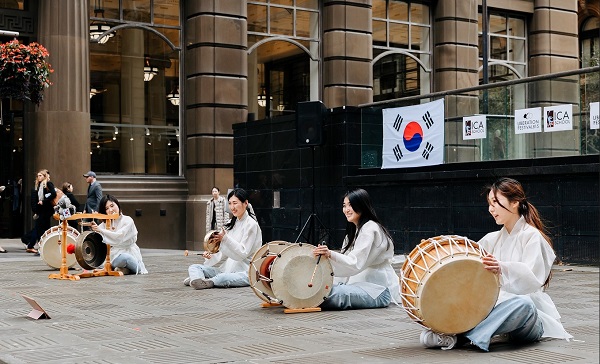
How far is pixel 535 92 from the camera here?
1922cm

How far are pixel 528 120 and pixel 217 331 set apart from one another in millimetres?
11208

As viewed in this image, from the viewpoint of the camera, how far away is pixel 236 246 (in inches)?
516

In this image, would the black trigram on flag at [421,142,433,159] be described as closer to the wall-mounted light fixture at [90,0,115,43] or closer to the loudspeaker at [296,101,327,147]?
the loudspeaker at [296,101,327,147]

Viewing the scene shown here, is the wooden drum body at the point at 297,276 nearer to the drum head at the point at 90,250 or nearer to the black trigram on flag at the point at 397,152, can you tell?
the drum head at the point at 90,250

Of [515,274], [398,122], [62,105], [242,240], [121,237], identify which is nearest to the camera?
[515,274]

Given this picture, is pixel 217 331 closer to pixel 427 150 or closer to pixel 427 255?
pixel 427 255

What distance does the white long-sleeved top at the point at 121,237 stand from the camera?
52.5 feet

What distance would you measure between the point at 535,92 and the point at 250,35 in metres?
10.7

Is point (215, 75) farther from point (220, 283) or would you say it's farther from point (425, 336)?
point (425, 336)

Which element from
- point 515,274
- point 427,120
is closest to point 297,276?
point 515,274

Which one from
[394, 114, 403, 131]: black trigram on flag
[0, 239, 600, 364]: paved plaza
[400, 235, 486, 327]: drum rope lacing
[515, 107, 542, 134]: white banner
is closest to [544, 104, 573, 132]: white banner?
[515, 107, 542, 134]: white banner

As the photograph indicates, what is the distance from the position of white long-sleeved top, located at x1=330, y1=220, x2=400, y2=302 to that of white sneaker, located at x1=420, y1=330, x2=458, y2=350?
2393mm

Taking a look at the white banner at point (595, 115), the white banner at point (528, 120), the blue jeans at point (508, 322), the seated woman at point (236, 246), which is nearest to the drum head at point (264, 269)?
the seated woman at point (236, 246)

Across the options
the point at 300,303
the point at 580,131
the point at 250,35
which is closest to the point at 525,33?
the point at 250,35
